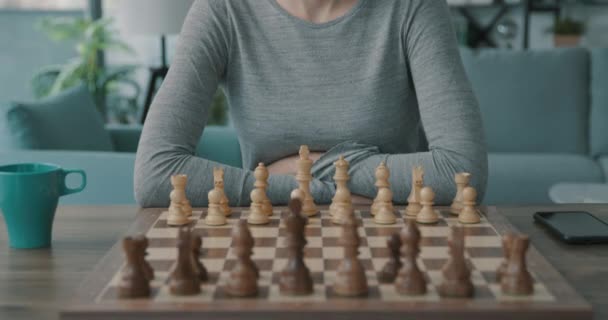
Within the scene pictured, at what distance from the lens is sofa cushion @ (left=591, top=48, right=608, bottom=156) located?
137 inches

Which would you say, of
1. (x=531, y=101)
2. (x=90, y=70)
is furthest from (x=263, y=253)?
(x=90, y=70)

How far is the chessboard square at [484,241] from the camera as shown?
3.25 ft

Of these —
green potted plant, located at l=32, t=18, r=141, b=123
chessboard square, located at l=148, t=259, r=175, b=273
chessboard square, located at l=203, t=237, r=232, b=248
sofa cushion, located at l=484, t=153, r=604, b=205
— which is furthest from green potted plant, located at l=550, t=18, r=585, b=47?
chessboard square, located at l=148, t=259, r=175, b=273

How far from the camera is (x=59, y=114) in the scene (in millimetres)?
2617

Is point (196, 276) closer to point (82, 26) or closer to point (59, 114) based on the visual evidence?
point (59, 114)

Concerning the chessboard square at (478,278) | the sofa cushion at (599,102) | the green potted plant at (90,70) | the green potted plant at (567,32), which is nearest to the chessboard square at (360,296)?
the chessboard square at (478,278)

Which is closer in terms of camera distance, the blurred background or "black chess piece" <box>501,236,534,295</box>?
"black chess piece" <box>501,236,534,295</box>

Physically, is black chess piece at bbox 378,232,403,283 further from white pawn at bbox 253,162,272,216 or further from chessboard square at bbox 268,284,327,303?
white pawn at bbox 253,162,272,216

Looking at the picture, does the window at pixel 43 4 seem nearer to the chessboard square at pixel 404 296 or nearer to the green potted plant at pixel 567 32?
the green potted plant at pixel 567 32

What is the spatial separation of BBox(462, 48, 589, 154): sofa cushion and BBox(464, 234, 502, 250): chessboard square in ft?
8.25

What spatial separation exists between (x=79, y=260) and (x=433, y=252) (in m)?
0.46

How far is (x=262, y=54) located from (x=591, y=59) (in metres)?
2.54

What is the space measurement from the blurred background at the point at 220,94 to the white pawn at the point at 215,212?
3.78 feet

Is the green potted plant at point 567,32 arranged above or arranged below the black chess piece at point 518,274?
below
